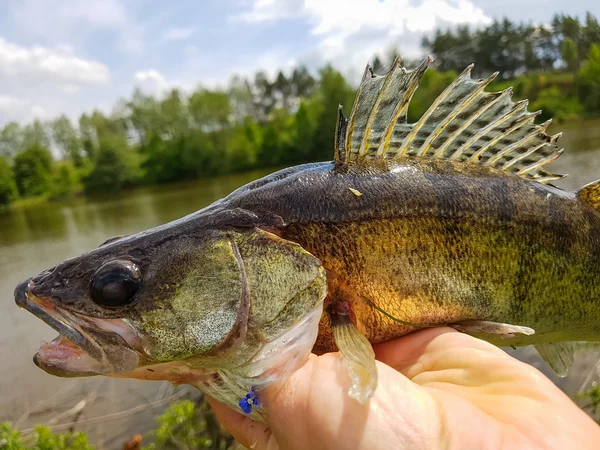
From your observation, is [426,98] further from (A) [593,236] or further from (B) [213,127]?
(A) [593,236]

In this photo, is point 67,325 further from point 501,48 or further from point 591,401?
point 501,48

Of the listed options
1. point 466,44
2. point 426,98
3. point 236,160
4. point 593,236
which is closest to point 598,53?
point 426,98

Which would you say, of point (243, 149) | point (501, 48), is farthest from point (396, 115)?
point (501, 48)

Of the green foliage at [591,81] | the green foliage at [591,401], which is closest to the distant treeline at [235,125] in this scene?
the green foliage at [591,81]

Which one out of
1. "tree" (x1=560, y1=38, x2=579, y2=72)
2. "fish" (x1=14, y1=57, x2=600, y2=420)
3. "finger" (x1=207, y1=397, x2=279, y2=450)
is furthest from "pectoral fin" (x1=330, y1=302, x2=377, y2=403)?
"tree" (x1=560, y1=38, x2=579, y2=72)

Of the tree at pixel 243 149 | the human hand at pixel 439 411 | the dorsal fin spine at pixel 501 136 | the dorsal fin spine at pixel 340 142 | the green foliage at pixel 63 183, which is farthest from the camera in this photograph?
the green foliage at pixel 63 183

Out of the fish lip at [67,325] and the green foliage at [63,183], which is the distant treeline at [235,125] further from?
the fish lip at [67,325]
